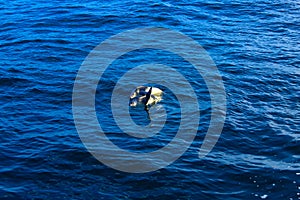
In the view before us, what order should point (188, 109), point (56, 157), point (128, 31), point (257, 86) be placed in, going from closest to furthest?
1. point (56, 157)
2. point (188, 109)
3. point (257, 86)
4. point (128, 31)

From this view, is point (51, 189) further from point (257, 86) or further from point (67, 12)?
point (67, 12)

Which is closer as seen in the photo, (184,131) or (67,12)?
(184,131)

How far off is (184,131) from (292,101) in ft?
24.8

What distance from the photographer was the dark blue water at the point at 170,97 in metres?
22.2

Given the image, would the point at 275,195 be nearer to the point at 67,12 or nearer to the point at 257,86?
the point at 257,86

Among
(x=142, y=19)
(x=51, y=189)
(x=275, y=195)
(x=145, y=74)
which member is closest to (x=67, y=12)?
(x=142, y=19)

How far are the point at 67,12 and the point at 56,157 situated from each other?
22.1 m

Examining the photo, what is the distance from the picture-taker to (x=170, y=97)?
97.3ft

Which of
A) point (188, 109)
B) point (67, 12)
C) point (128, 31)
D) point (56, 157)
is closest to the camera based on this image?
point (56, 157)

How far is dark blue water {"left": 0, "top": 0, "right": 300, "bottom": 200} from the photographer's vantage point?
22188 millimetres

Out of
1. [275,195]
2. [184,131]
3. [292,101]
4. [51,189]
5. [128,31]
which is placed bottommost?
[51,189]

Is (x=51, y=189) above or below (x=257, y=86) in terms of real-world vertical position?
below

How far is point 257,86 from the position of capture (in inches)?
1223

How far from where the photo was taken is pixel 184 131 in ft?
86.2
